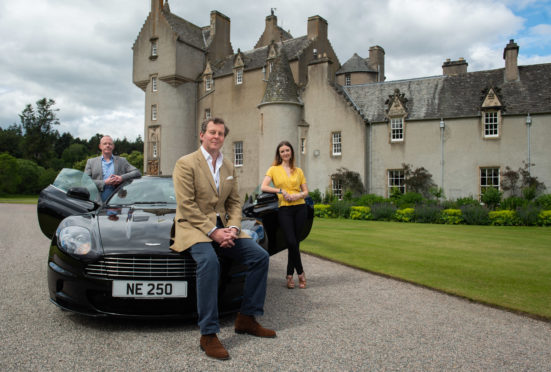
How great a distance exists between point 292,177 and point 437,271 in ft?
10.6

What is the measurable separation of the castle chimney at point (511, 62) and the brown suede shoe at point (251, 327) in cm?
2730

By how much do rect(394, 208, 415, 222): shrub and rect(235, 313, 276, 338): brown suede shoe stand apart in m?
17.8

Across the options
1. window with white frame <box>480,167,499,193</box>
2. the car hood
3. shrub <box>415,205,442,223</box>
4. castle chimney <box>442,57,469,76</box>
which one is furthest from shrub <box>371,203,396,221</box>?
the car hood

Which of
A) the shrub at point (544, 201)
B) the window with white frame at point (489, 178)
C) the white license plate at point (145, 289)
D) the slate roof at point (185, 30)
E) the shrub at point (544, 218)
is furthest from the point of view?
the slate roof at point (185, 30)

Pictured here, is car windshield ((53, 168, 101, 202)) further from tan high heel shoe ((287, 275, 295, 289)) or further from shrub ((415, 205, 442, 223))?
shrub ((415, 205, 442, 223))

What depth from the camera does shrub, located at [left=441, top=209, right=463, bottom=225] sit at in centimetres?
1939

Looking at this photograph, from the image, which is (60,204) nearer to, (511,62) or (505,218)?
(505,218)

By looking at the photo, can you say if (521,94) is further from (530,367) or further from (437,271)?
(530,367)

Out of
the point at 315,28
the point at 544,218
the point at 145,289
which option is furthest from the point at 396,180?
the point at 145,289

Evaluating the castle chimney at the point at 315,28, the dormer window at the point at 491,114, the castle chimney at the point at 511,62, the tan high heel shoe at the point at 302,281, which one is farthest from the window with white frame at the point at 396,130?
the tan high heel shoe at the point at 302,281

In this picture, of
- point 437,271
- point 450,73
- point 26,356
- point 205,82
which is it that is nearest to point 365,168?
point 450,73

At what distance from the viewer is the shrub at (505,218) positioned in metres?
18.5

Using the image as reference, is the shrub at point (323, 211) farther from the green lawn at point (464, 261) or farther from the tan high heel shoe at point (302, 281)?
the tan high heel shoe at point (302, 281)

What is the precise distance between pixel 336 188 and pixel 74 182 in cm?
2368
